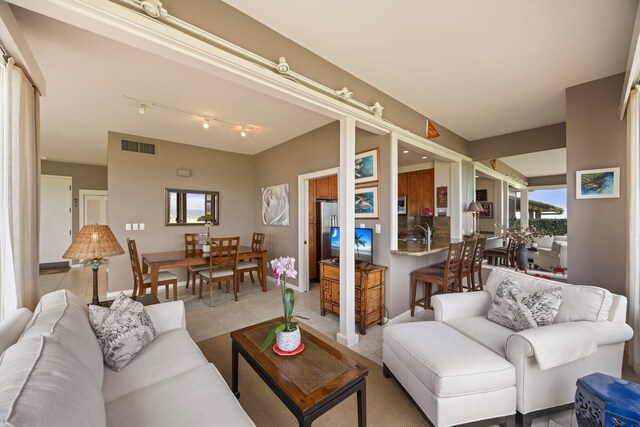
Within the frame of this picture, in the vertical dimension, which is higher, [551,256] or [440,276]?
[440,276]

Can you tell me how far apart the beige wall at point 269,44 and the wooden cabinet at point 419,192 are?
3.21 m

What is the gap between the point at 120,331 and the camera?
1576 mm

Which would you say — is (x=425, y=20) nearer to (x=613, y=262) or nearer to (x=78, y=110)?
(x=613, y=262)

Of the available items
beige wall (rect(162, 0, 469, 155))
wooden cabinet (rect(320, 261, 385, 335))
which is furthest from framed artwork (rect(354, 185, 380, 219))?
beige wall (rect(162, 0, 469, 155))

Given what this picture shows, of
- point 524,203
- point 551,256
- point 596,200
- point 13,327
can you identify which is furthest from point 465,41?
point 524,203

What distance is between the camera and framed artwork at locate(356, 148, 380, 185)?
3309 mm

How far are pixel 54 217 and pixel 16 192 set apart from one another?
7.06 meters

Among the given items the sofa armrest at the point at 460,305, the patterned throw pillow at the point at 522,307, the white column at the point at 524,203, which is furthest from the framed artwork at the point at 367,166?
the white column at the point at 524,203

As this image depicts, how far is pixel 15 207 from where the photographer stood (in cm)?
146

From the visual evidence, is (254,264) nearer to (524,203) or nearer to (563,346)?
(563,346)

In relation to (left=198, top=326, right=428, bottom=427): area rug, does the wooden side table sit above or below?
above

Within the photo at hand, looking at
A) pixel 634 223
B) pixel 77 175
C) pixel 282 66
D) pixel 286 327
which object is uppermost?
pixel 282 66

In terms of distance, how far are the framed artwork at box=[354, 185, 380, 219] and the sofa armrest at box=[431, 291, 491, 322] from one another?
1344 millimetres

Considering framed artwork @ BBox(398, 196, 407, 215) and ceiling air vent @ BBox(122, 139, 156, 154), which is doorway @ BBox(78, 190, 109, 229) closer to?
ceiling air vent @ BBox(122, 139, 156, 154)
